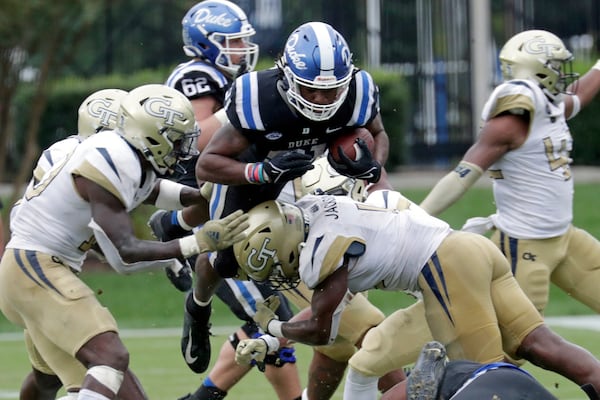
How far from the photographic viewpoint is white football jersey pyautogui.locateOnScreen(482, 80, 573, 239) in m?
6.99

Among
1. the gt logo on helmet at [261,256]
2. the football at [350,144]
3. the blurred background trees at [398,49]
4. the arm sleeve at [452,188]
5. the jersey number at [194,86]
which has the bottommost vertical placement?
the blurred background trees at [398,49]

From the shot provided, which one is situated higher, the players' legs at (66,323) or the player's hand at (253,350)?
the players' legs at (66,323)

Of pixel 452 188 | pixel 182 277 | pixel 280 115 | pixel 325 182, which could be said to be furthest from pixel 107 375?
pixel 452 188

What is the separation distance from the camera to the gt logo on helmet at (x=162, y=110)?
18.6 feet

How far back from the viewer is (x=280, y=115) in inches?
224

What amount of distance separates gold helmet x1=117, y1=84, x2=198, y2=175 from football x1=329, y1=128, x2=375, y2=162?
2.06 ft

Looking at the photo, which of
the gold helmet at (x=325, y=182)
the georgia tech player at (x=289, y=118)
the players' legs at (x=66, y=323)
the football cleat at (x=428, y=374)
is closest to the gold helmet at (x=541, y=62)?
the gold helmet at (x=325, y=182)

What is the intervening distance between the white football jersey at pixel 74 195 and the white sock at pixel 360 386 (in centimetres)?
127

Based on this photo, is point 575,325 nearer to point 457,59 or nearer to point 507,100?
point 507,100

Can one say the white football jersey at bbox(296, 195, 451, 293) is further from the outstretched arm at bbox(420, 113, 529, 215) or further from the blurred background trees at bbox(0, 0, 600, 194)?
the blurred background trees at bbox(0, 0, 600, 194)

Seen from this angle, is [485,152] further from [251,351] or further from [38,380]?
[38,380]

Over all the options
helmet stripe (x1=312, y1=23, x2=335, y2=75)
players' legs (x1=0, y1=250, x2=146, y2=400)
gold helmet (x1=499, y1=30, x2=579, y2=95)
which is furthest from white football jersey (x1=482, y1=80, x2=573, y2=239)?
players' legs (x1=0, y1=250, x2=146, y2=400)

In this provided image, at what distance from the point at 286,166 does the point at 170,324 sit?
8.21m

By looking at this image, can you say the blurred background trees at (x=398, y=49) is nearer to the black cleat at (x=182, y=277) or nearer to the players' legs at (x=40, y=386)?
the black cleat at (x=182, y=277)
